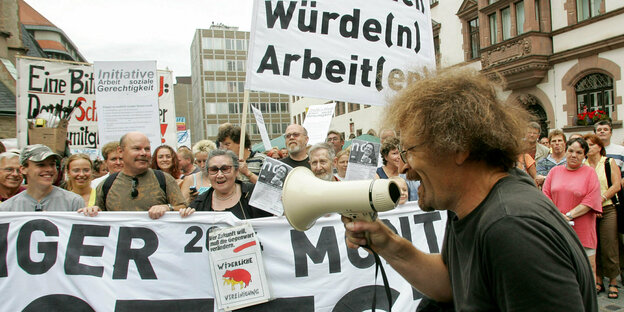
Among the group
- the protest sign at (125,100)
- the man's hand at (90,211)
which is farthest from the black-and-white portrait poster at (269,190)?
the protest sign at (125,100)

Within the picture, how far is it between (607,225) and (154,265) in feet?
16.9

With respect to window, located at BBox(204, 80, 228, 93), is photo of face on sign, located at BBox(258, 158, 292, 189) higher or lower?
lower

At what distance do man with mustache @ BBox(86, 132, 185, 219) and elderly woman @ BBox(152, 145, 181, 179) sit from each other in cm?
153

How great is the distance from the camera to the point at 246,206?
11.7 feet

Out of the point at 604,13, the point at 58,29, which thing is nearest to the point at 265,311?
the point at 604,13

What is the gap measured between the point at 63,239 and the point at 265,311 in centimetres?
163

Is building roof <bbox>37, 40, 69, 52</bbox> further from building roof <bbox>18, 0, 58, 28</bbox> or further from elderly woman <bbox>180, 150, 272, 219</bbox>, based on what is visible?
elderly woman <bbox>180, 150, 272, 219</bbox>

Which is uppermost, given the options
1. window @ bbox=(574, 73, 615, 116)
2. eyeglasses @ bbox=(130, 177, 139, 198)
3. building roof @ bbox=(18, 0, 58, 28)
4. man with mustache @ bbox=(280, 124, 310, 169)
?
building roof @ bbox=(18, 0, 58, 28)

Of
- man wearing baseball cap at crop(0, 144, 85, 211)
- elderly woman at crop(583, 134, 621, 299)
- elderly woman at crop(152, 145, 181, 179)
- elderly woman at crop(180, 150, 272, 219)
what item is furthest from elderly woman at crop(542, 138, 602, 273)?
man wearing baseball cap at crop(0, 144, 85, 211)

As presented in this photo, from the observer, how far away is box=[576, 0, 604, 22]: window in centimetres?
1522

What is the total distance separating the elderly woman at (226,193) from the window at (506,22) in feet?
59.3

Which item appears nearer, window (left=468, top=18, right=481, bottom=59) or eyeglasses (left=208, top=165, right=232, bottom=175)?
eyeglasses (left=208, top=165, right=232, bottom=175)

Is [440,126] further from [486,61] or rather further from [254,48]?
[486,61]

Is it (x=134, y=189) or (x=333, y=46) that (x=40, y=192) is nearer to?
(x=134, y=189)
